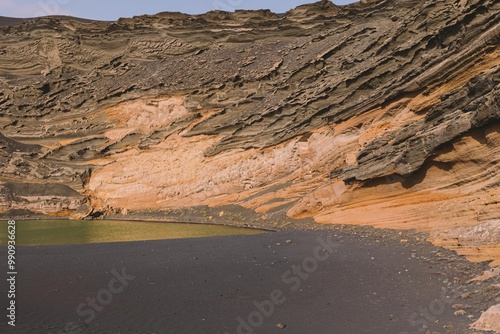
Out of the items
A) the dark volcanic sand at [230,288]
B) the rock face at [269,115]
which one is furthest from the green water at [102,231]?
the dark volcanic sand at [230,288]

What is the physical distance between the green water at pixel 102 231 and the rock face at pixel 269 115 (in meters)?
3.55

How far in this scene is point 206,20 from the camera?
51.0m

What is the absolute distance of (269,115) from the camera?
3456 cm

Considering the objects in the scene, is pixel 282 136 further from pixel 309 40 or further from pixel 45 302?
pixel 45 302

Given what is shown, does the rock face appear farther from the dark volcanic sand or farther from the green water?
the green water

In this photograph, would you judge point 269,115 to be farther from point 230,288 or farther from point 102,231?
point 230,288

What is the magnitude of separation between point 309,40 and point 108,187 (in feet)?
60.4

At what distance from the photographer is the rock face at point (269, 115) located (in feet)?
69.9

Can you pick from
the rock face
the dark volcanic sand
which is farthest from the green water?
the dark volcanic sand

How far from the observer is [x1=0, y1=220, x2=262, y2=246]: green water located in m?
24.5

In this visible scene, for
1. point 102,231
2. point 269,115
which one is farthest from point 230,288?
point 269,115

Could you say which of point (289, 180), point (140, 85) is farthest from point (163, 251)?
point (140, 85)

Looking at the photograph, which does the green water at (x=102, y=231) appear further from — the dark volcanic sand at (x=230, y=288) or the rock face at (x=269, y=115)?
the dark volcanic sand at (x=230, y=288)

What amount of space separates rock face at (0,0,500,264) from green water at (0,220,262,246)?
3.55 metres
